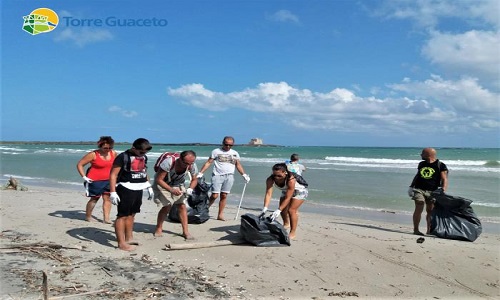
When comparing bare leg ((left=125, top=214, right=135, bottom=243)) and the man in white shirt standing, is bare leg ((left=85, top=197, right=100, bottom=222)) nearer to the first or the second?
bare leg ((left=125, top=214, right=135, bottom=243))

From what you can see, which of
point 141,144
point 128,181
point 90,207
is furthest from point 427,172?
point 90,207

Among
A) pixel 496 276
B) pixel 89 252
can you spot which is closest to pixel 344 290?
pixel 496 276

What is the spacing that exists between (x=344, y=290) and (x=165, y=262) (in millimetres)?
2101

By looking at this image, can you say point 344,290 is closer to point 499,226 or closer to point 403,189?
point 499,226

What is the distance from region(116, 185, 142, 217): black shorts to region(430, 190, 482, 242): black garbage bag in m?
4.80

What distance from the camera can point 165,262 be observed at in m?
4.69

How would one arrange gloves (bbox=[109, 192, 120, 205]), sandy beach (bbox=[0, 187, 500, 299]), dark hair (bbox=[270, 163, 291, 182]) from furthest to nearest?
1. dark hair (bbox=[270, 163, 291, 182])
2. gloves (bbox=[109, 192, 120, 205])
3. sandy beach (bbox=[0, 187, 500, 299])

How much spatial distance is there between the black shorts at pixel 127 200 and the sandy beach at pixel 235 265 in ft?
1.74

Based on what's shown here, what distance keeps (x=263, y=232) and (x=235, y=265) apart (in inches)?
31.3

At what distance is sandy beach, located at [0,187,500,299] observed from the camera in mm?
3883

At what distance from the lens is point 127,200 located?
502cm

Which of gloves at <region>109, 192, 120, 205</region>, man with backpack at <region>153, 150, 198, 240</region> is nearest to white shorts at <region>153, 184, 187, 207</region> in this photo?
man with backpack at <region>153, 150, 198, 240</region>

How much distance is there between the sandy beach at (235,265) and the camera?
153 inches

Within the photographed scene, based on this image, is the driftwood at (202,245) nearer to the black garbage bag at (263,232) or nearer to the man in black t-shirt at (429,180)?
the black garbage bag at (263,232)
